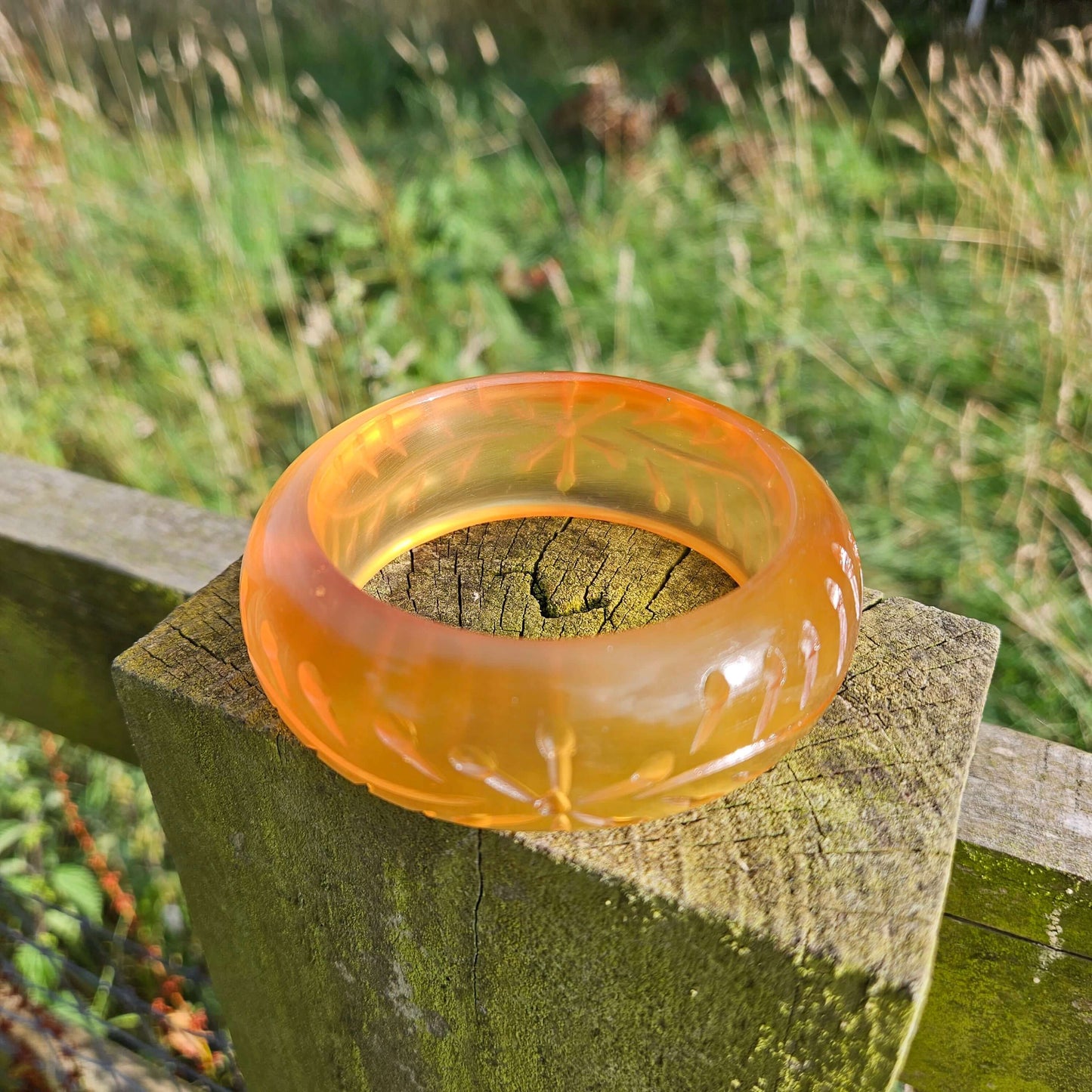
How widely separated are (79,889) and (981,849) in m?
1.60

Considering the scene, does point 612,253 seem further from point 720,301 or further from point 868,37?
point 868,37

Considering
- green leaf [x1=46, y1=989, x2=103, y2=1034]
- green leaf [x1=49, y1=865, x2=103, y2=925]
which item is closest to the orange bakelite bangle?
green leaf [x1=46, y1=989, x2=103, y2=1034]

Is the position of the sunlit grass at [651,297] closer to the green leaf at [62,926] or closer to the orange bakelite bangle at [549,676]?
the green leaf at [62,926]

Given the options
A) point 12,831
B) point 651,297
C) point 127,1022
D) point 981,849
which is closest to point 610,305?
point 651,297

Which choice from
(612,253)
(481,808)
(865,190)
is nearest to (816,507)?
(481,808)

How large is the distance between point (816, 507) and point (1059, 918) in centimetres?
32

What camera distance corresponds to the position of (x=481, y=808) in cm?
62

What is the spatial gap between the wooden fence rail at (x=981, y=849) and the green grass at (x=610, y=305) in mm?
958

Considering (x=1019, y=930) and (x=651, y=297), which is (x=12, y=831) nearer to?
(x=1019, y=930)

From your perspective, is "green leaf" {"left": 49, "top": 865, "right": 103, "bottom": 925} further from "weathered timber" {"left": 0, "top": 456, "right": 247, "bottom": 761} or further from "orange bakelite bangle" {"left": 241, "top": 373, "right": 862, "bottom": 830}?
"orange bakelite bangle" {"left": 241, "top": 373, "right": 862, "bottom": 830}

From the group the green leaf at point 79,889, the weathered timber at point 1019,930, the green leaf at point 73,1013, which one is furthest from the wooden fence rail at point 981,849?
the green leaf at point 79,889

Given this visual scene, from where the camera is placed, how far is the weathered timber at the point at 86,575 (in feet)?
3.37

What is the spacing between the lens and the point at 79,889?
1.76 meters

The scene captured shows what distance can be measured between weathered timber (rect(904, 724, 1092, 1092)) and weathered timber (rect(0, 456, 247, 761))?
734mm
